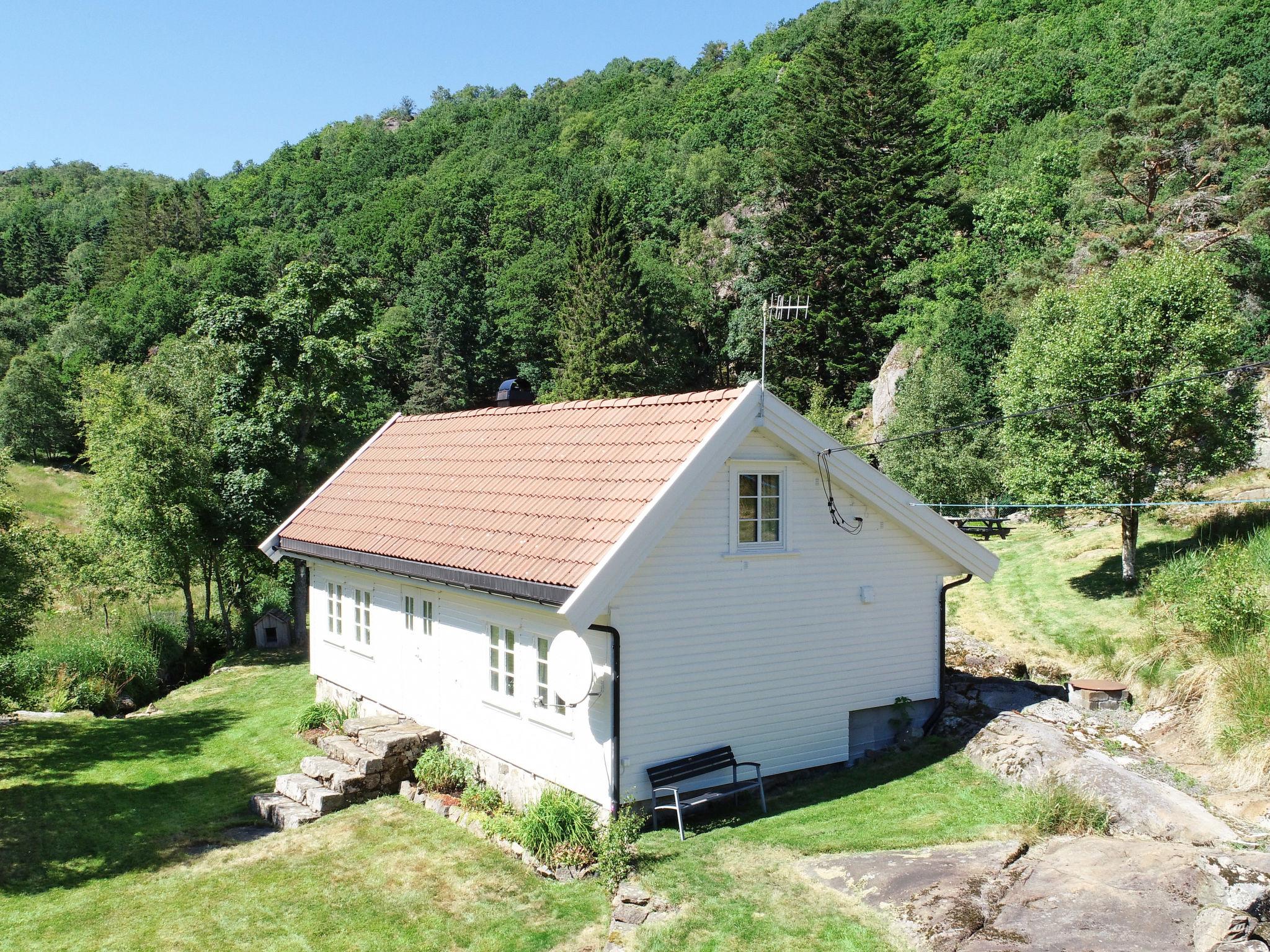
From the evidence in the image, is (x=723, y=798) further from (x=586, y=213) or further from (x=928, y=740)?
(x=586, y=213)

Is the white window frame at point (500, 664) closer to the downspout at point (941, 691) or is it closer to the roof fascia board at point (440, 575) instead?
the roof fascia board at point (440, 575)

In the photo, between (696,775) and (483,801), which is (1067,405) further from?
(483,801)

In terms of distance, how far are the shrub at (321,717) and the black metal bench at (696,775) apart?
8.35m

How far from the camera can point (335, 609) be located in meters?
16.5

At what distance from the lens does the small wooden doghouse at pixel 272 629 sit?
26797mm

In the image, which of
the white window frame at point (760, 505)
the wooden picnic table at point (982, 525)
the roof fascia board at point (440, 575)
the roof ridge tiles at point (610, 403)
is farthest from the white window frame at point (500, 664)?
the wooden picnic table at point (982, 525)

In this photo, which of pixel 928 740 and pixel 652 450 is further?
pixel 928 740

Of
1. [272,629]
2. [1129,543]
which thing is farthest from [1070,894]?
[272,629]

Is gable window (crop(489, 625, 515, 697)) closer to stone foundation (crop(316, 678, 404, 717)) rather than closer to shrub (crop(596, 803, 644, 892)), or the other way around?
shrub (crop(596, 803, 644, 892))

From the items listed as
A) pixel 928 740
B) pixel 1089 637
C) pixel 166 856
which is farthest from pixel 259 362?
pixel 1089 637

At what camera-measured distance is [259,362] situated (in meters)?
25.8

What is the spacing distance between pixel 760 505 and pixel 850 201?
42.5 meters

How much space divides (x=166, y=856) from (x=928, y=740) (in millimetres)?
10314

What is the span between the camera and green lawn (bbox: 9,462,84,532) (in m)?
51.0
